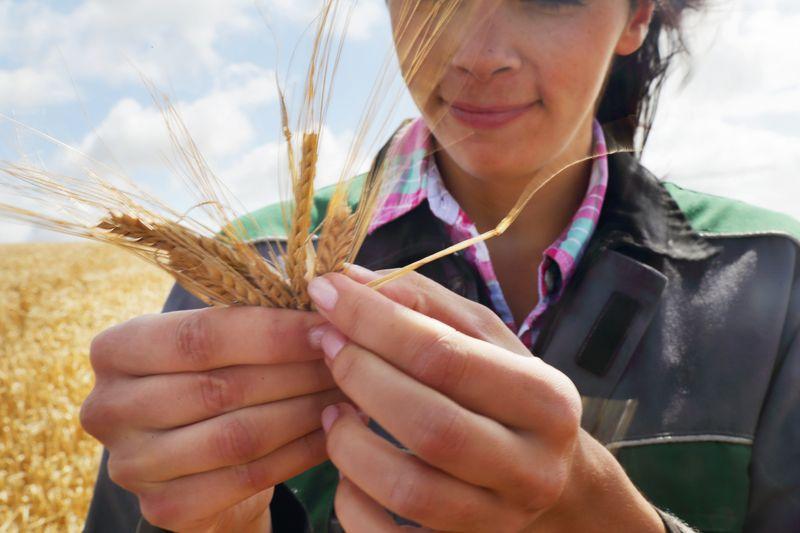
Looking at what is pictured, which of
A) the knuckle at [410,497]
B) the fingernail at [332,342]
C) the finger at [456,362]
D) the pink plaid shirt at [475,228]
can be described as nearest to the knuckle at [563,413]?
the finger at [456,362]

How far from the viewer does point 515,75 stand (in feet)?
5.29

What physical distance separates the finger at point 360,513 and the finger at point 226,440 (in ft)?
0.45

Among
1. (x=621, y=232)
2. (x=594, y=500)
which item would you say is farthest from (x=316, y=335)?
(x=621, y=232)

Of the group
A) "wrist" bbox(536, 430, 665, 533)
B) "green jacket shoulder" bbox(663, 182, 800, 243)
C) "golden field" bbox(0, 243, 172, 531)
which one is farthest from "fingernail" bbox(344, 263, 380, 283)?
"golden field" bbox(0, 243, 172, 531)

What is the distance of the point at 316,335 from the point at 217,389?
193mm

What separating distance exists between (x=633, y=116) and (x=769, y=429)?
1.25 m

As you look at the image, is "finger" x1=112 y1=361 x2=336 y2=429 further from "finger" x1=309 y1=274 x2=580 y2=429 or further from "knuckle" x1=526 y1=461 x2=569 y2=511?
"knuckle" x1=526 y1=461 x2=569 y2=511

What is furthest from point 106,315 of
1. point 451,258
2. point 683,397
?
point 683,397

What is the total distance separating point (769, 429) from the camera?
1.83 meters

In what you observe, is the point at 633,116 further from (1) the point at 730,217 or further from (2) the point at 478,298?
(2) the point at 478,298

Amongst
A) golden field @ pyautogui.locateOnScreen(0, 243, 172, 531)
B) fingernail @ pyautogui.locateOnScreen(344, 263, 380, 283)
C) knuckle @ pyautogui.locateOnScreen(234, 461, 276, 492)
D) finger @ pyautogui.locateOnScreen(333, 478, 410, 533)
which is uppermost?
fingernail @ pyautogui.locateOnScreen(344, 263, 380, 283)

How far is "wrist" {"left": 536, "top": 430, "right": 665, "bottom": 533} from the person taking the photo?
1.12 metres

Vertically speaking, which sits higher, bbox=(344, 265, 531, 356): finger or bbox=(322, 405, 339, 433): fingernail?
bbox=(344, 265, 531, 356): finger

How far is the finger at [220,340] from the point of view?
1052 millimetres
